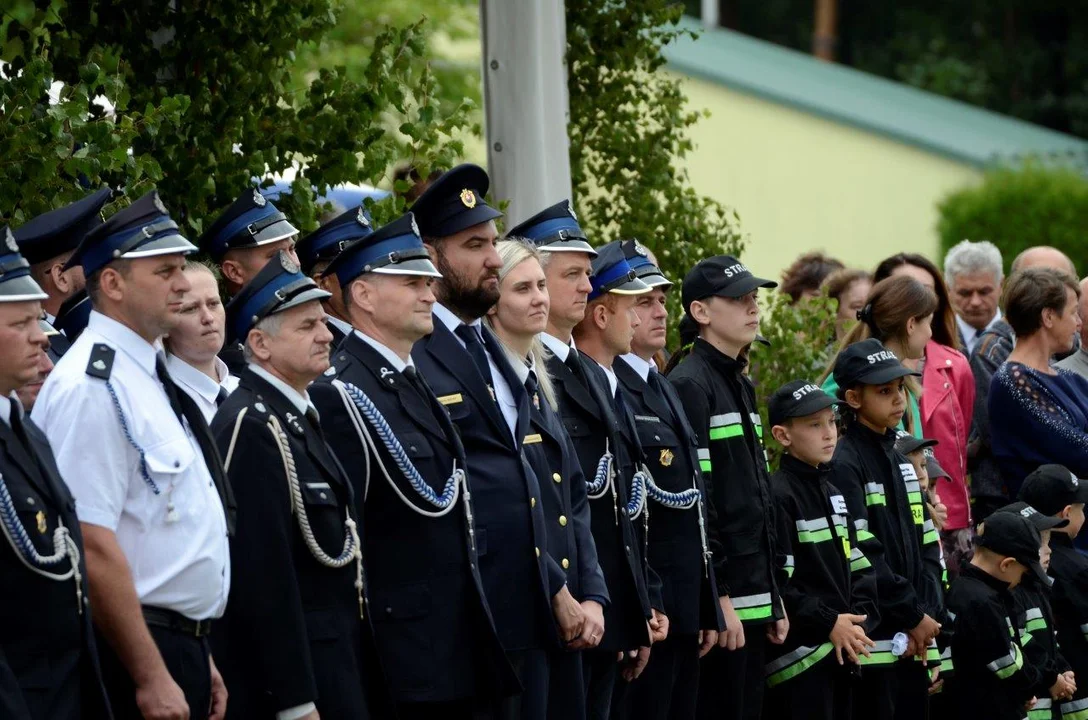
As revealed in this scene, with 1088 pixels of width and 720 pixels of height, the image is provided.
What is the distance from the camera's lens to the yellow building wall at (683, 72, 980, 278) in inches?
1054

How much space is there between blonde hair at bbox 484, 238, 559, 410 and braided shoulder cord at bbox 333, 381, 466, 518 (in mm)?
827

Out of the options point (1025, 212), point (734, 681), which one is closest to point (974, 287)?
point (734, 681)

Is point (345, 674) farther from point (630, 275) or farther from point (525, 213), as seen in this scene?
point (525, 213)

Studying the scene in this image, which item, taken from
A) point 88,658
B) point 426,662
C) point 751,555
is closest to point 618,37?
point 751,555

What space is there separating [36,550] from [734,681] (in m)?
3.62

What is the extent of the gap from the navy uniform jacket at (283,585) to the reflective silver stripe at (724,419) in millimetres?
2442

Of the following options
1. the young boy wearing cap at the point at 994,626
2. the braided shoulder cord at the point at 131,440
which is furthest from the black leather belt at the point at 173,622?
the young boy wearing cap at the point at 994,626

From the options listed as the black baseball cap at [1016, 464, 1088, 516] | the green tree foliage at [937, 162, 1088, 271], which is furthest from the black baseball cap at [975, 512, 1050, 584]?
the green tree foliage at [937, 162, 1088, 271]

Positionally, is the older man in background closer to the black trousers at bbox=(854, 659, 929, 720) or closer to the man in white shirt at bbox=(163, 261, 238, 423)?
the black trousers at bbox=(854, 659, 929, 720)

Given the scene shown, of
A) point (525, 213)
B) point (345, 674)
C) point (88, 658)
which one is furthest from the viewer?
point (525, 213)

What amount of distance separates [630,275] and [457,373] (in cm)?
129

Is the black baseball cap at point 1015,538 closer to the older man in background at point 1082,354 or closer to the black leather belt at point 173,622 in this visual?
the older man in background at point 1082,354

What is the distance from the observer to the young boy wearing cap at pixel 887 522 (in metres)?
8.37

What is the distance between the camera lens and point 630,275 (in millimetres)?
7625
